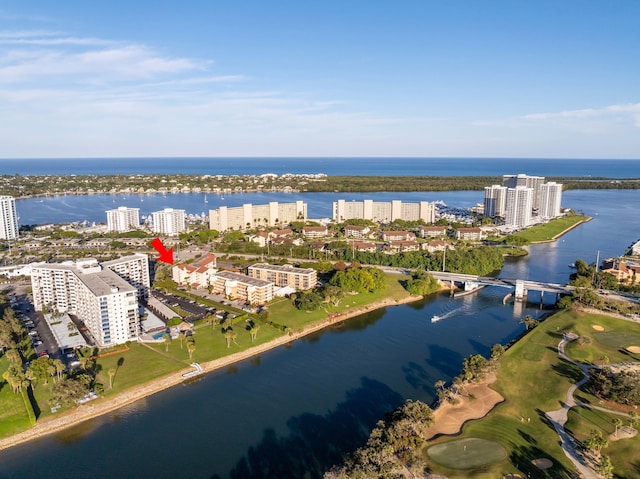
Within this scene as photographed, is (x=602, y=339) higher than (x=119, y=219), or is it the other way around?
(x=119, y=219)

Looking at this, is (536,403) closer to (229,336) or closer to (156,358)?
(229,336)

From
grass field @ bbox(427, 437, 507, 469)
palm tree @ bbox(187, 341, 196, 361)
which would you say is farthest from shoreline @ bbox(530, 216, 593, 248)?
palm tree @ bbox(187, 341, 196, 361)

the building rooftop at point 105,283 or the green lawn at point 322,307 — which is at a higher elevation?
the building rooftop at point 105,283

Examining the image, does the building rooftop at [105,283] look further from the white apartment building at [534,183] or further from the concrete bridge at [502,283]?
the white apartment building at [534,183]

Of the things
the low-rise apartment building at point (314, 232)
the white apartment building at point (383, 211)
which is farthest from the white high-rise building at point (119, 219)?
the white apartment building at point (383, 211)

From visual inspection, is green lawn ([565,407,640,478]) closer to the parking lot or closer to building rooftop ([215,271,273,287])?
building rooftop ([215,271,273,287])

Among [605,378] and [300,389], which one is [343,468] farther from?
[605,378]

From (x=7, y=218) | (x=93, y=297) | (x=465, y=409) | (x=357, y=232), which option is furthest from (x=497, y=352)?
(x=7, y=218)

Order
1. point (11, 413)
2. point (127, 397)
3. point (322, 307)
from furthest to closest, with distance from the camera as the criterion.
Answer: point (322, 307)
point (127, 397)
point (11, 413)
